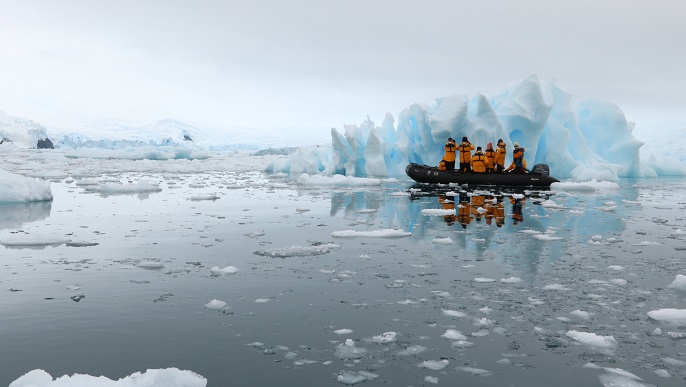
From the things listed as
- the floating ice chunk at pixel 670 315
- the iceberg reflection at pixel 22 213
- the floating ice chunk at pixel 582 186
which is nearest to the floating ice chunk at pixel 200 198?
the iceberg reflection at pixel 22 213

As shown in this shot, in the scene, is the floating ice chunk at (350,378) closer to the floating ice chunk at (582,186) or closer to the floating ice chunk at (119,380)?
the floating ice chunk at (119,380)

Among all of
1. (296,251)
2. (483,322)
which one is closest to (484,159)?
(296,251)

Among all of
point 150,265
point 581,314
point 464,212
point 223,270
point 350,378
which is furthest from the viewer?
point 464,212

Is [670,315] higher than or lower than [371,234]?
lower

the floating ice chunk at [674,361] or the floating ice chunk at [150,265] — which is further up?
the floating ice chunk at [150,265]

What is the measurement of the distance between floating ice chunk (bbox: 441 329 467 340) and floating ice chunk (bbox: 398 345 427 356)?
0.31 m

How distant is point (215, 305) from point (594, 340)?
10.3 ft

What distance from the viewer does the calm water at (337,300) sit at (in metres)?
3.66

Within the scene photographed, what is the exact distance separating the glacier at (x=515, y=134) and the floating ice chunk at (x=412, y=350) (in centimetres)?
2041

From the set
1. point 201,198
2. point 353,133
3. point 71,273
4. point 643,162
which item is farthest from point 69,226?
point 643,162

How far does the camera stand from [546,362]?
3723mm

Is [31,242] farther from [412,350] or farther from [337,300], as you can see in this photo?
[412,350]

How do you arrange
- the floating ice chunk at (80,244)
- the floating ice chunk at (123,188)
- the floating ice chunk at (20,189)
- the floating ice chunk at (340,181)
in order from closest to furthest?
the floating ice chunk at (80,244) < the floating ice chunk at (20,189) < the floating ice chunk at (123,188) < the floating ice chunk at (340,181)

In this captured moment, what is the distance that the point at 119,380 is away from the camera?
314 cm
